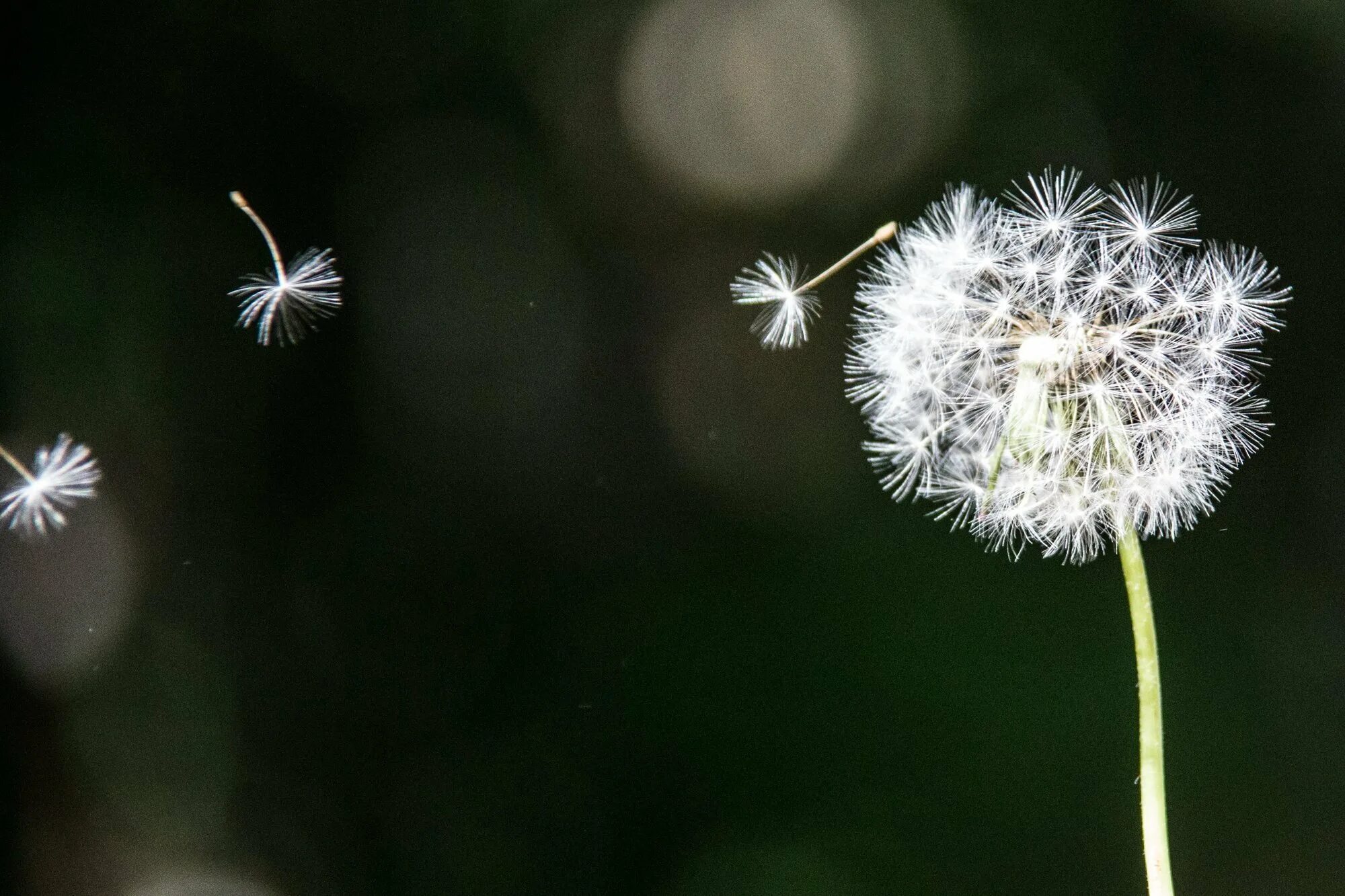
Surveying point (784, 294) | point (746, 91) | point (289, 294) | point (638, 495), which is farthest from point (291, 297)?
point (746, 91)

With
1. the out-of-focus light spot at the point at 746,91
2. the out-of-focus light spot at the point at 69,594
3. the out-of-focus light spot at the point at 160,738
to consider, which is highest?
the out-of-focus light spot at the point at 746,91

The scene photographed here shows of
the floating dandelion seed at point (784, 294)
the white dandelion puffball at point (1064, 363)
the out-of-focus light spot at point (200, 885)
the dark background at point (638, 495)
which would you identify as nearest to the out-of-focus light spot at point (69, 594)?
the dark background at point (638, 495)

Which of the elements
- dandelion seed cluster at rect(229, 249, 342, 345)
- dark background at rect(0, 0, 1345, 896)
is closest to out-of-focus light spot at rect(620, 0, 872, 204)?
dark background at rect(0, 0, 1345, 896)

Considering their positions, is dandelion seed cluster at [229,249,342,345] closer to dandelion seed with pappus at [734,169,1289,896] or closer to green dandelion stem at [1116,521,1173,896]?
dandelion seed with pappus at [734,169,1289,896]

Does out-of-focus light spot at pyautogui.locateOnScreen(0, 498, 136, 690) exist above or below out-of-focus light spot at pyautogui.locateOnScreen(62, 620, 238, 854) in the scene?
above

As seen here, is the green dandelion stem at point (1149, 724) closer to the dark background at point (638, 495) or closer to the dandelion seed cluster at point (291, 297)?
the dandelion seed cluster at point (291, 297)

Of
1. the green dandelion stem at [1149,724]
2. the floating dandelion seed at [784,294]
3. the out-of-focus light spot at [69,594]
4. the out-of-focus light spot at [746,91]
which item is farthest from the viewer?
the out-of-focus light spot at [746,91]

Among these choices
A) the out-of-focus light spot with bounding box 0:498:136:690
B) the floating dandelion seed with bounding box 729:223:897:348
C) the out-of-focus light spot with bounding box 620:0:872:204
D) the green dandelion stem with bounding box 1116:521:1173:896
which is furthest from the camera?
the out-of-focus light spot with bounding box 620:0:872:204
